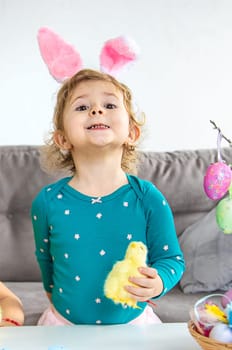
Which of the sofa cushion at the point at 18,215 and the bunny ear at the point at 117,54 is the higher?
the bunny ear at the point at 117,54

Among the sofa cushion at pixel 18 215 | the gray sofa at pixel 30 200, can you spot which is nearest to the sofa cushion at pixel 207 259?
the gray sofa at pixel 30 200

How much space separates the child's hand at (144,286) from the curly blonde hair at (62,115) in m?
0.38

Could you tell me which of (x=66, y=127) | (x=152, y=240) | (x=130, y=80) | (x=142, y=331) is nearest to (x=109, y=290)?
(x=142, y=331)

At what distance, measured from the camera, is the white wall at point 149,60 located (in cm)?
296

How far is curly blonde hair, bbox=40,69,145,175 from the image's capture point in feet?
4.98

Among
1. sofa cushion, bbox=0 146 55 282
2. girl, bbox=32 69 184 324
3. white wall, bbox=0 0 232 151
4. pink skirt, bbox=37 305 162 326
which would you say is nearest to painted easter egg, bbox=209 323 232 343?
girl, bbox=32 69 184 324

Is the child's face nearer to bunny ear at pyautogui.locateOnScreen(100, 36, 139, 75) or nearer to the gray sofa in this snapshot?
bunny ear at pyautogui.locateOnScreen(100, 36, 139, 75)

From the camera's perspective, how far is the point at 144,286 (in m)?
→ 1.28

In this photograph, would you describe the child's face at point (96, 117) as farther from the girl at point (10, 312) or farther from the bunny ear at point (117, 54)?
the girl at point (10, 312)

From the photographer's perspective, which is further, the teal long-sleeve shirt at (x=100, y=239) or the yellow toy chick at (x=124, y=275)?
the teal long-sleeve shirt at (x=100, y=239)

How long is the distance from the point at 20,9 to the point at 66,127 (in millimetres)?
1622

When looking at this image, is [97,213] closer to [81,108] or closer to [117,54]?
[81,108]

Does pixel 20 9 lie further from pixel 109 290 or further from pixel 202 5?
pixel 109 290

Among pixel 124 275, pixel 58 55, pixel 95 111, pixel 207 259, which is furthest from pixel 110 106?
pixel 207 259
